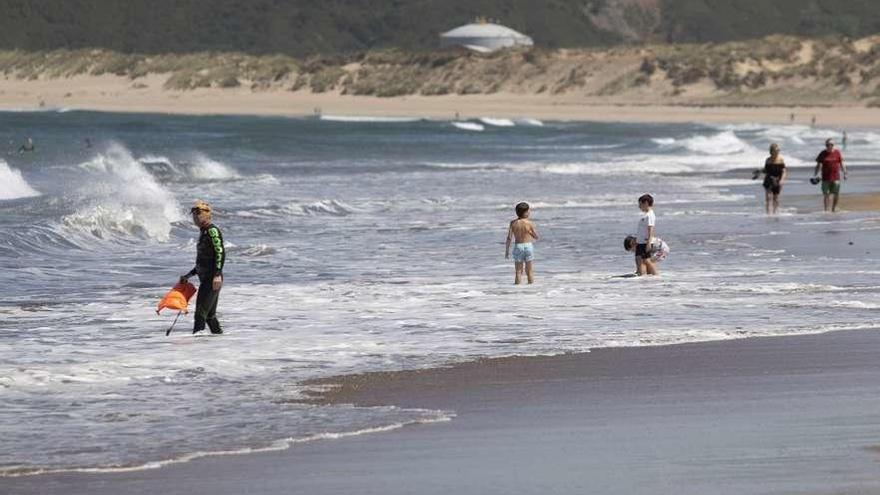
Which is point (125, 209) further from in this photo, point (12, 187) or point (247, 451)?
point (247, 451)

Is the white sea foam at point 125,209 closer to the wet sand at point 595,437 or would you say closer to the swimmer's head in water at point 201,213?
the swimmer's head in water at point 201,213

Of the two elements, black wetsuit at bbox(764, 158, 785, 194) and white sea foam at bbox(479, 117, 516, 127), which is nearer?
black wetsuit at bbox(764, 158, 785, 194)

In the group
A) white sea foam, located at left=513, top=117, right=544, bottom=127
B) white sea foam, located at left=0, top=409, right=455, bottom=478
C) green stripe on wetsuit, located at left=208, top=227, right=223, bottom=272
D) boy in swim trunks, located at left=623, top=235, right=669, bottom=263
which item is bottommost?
white sea foam, located at left=513, top=117, right=544, bottom=127

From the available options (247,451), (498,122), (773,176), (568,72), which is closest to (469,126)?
(498,122)

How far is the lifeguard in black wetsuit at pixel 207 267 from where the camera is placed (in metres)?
14.8

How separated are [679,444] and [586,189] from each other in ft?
91.6

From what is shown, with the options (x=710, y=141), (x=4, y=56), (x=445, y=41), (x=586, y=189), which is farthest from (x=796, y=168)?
(x=4, y=56)

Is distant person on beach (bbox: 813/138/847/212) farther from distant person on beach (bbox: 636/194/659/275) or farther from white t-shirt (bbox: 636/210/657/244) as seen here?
distant person on beach (bbox: 636/194/659/275)

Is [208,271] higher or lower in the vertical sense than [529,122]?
higher

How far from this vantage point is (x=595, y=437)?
10.4m

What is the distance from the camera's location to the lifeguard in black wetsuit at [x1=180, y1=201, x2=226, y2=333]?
14820 millimetres

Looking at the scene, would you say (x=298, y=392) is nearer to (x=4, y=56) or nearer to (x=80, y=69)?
(x=80, y=69)

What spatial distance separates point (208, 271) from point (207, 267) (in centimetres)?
4

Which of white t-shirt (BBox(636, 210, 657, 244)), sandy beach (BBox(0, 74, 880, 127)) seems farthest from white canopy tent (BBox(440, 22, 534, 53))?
white t-shirt (BBox(636, 210, 657, 244))
